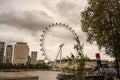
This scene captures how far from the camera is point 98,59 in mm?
38969

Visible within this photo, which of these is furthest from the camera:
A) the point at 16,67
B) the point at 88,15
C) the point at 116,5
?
the point at 16,67

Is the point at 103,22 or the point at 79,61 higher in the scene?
the point at 103,22

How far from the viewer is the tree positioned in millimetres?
28141

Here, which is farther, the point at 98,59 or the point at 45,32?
Answer: the point at 45,32

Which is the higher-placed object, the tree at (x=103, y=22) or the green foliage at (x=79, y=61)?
the tree at (x=103, y=22)

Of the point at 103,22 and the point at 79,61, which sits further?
the point at 103,22

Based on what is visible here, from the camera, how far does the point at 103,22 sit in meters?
29.2

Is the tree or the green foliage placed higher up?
the tree

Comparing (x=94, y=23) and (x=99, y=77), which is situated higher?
(x=94, y=23)

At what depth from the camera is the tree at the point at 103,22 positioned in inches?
1108

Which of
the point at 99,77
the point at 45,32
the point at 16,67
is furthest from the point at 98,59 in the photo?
the point at 16,67

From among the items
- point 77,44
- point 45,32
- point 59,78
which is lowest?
point 59,78

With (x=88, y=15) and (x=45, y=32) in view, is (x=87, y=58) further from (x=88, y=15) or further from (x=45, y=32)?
(x=45, y=32)

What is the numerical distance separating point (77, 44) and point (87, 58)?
1.06 meters
